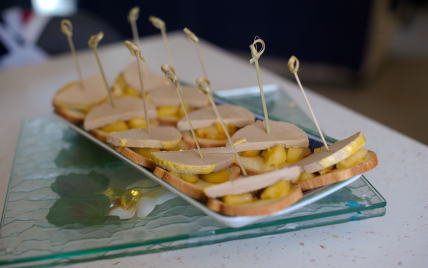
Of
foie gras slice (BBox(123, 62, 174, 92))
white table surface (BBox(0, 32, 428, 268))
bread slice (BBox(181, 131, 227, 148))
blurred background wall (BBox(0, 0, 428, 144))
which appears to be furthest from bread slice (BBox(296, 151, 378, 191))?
blurred background wall (BBox(0, 0, 428, 144))

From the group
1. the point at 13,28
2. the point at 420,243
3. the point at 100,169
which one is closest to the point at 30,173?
the point at 100,169

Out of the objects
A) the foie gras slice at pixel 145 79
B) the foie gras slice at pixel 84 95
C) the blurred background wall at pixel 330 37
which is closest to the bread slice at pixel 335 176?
the foie gras slice at pixel 145 79

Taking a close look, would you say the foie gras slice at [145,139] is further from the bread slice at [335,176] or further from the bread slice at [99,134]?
the bread slice at [335,176]

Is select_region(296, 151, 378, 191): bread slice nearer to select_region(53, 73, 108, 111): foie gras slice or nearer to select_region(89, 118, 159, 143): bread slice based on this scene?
select_region(89, 118, 159, 143): bread slice

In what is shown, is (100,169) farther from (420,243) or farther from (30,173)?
(420,243)

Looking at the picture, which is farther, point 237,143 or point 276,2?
point 276,2

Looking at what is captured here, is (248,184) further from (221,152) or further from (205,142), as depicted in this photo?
(205,142)

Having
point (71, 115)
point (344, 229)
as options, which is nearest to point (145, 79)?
point (71, 115)
